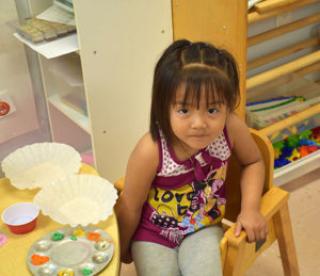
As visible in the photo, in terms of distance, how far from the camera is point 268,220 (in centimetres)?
111

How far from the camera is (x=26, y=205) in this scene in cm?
98

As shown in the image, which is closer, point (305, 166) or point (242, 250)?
point (242, 250)

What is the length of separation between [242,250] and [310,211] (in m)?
0.80

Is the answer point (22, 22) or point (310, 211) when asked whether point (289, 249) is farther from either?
point (22, 22)

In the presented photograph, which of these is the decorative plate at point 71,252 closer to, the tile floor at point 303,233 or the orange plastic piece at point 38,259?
the orange plastic piece at point 38,259

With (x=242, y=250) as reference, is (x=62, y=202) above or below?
above

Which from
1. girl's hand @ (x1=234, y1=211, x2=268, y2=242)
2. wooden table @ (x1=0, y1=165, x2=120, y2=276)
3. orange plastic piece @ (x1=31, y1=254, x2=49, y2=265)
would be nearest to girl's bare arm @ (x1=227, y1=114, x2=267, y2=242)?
girl's hand @ (x1=234, y1=211, x2=268, y2=242)

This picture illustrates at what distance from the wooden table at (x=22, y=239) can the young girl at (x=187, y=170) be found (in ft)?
0.57

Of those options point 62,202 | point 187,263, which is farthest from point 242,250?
point 62,202

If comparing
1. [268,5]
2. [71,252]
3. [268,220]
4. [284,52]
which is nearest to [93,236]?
[71,252]

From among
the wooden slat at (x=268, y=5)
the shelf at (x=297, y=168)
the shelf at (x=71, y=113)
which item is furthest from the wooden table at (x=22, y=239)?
the shelf at (x=297, y=168)

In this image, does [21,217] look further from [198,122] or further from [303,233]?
[303,233]

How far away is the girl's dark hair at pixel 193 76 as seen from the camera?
97cm

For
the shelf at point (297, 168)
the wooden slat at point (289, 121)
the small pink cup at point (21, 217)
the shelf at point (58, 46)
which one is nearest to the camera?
the small pink cup at point (21, 217)
